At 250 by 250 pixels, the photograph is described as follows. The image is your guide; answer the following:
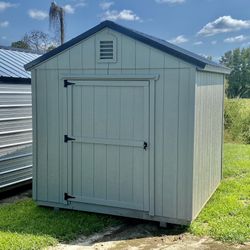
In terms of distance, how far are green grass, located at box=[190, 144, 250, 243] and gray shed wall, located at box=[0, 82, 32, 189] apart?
11.1 ft

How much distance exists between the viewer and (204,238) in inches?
195

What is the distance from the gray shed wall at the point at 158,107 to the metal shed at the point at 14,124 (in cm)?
119

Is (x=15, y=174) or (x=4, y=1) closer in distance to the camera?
(x=15, y=174)

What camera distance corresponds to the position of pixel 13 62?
25.1 ft

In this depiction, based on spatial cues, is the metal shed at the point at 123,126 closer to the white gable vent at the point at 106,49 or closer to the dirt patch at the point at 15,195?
the white gable vent at the point at 106,49

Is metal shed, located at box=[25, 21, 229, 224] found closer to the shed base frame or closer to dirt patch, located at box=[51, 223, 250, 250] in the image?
the shed base frame

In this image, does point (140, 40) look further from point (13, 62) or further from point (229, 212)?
point (13, 62)

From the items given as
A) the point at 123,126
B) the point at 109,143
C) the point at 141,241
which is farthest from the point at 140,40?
the point at 141,241

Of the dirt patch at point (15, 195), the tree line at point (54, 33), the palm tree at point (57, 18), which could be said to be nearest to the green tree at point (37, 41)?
the tree line at point (54, 33)

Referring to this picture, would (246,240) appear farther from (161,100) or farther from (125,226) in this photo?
(161,100)

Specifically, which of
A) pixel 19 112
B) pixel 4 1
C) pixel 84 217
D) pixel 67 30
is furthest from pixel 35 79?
pixel 4 1

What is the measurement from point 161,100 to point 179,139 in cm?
54

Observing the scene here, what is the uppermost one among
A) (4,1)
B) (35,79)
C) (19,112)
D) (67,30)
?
(4,1)

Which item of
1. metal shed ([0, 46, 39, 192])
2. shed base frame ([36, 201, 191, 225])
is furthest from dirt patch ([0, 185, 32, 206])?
shed base frame ([36, 201, 191, 225])
